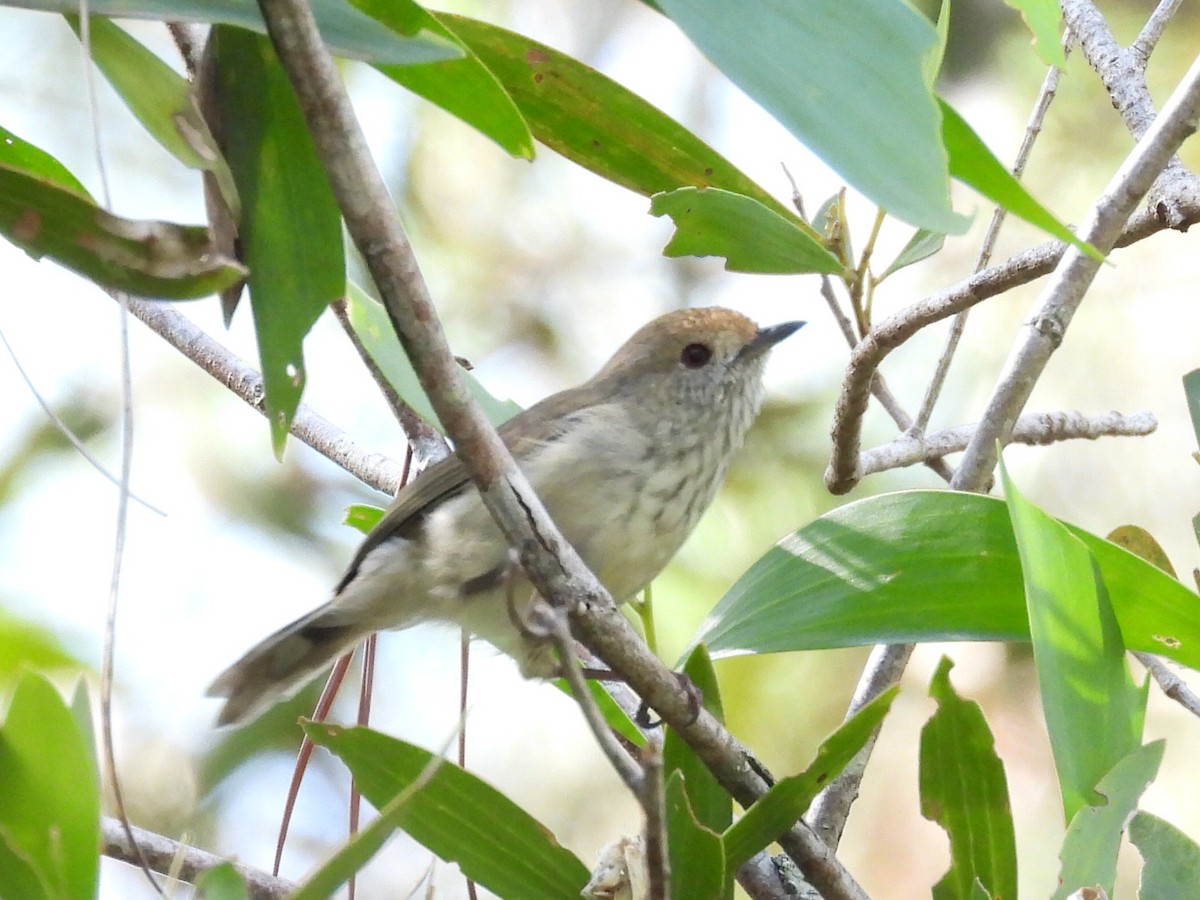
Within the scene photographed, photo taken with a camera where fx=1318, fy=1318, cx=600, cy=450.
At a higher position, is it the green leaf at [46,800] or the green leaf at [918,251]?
the green leaf at [918,251]

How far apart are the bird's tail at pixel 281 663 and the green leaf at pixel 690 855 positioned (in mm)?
1233

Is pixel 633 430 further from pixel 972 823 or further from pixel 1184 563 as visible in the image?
pixel 1184 563

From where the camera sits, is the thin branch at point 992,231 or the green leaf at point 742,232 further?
the thin branch at point 992,231

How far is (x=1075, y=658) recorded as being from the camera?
1503mm

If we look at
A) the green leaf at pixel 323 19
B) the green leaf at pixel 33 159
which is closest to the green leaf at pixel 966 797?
the green leaf at pixel 323 19

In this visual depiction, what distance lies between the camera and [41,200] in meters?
1.39

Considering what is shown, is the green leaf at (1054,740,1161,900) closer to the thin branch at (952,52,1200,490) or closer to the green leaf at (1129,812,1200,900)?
the green leaf at (1129,812,1200,900)

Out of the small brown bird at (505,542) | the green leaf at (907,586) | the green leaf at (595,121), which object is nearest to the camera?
the green leaf at (907,586)

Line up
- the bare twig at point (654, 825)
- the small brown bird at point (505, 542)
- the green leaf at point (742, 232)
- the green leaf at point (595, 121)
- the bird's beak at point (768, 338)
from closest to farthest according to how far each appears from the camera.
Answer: the bare twig at point (654, 825) → the green leaf at point (742, 232) → the green leaf at point (595, 121) → the small brown bird at point (505, 542) → the bird's beak at point (768, 338)

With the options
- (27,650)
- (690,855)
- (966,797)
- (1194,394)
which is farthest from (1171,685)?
(27,650)

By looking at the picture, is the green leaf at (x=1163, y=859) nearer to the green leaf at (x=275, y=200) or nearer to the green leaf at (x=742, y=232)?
the green leaf at (x=742, y=232)

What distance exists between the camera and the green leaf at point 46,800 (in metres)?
1.25

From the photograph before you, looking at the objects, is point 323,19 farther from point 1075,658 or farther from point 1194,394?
point 1194,394

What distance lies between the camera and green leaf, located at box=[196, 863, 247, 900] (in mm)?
1306
